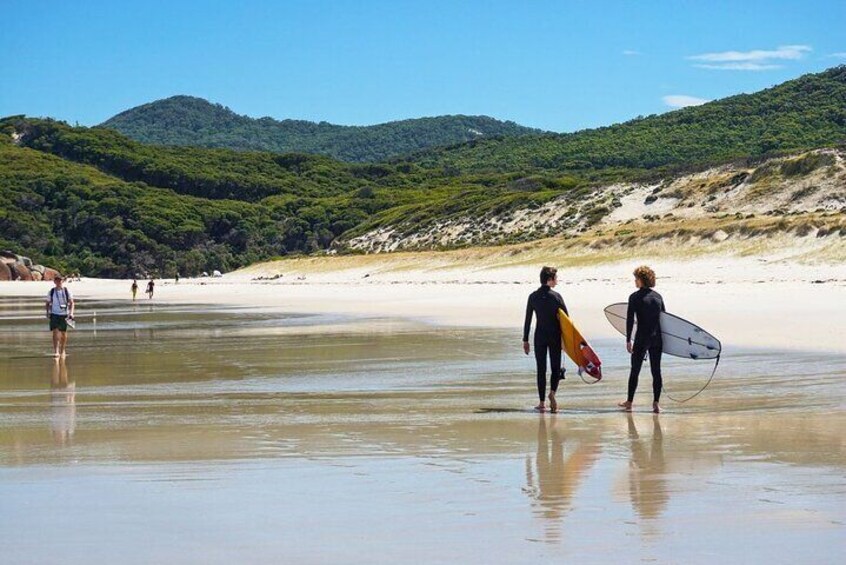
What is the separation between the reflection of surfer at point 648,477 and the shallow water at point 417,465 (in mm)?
23

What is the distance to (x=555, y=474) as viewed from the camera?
23.4 ft

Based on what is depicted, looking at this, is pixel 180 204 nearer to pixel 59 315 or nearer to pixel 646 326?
pixel 59 315

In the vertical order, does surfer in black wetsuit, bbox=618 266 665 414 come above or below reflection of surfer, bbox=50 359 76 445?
above

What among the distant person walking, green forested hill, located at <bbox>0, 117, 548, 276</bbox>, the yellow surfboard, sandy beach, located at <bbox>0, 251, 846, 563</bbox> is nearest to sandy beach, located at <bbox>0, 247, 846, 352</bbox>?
sandy beach, located at <bbox>0, 251, 846, 563</bbox>

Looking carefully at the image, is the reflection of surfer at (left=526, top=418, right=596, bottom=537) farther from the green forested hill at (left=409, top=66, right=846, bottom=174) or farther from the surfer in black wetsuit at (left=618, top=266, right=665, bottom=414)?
the green forested hill at (left=409, top=66, right=846, bottom=174)

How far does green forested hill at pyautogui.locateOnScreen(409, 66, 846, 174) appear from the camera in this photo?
345 ft

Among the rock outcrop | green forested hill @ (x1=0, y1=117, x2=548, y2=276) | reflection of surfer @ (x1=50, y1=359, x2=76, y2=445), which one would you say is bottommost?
reflection of surfer @ (x1=50, y1=359, x2=76, y2=445)

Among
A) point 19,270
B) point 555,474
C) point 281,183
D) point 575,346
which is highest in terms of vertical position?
point 281,183

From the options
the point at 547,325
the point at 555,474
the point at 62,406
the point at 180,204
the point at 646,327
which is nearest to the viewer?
the point at 555,474

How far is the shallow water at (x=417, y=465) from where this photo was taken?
17.9 ft

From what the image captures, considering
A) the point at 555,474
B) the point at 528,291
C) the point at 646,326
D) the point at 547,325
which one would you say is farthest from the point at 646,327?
the point at 528,291

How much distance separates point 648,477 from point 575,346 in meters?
3.71

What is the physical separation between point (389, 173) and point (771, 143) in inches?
1514

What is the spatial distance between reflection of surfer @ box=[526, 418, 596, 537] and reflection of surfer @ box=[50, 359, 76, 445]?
3.63 metres
